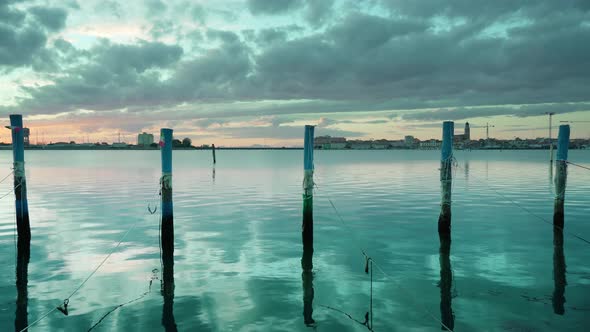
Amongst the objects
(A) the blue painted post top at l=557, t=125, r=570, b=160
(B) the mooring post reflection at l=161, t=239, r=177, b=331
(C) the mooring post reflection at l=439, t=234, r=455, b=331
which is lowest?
(B) the mooring post reflection at l=161, t=239, r=177, b=331

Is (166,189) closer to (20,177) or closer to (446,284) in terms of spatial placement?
(20,177)

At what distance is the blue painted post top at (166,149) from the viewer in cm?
1742

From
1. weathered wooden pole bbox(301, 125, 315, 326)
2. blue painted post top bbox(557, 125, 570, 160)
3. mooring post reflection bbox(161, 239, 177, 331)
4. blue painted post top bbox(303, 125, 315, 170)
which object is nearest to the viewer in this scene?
mooring post reflection bbox(161, 239, 177, 331)

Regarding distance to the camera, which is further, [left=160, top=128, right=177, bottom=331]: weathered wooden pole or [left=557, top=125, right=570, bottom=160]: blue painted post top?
[left=557, top=125, right=570, bottom=160]: blue painted post top

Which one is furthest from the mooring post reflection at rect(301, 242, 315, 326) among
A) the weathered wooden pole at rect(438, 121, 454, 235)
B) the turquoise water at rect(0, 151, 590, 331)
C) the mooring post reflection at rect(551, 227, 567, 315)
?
the mooring post reflection at rect(551, 227, 567, 315)

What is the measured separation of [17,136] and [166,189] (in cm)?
786

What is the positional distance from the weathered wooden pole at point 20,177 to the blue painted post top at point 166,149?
6.68 metres

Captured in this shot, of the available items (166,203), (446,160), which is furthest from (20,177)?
(446,160)

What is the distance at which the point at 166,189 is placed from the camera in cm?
1753

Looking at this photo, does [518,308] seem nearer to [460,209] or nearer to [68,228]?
[460,209]

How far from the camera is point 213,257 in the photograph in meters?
18.0

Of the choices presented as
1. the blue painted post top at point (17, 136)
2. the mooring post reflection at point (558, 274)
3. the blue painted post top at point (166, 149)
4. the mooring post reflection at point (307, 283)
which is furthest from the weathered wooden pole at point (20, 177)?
the mooring post reflection at point (558, 274)

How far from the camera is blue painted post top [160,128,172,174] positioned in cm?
1742

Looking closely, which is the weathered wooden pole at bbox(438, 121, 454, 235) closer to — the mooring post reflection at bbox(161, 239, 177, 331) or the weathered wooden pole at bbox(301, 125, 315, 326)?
the weathered wooden pole at bbox(301, 125, 315, 326)
